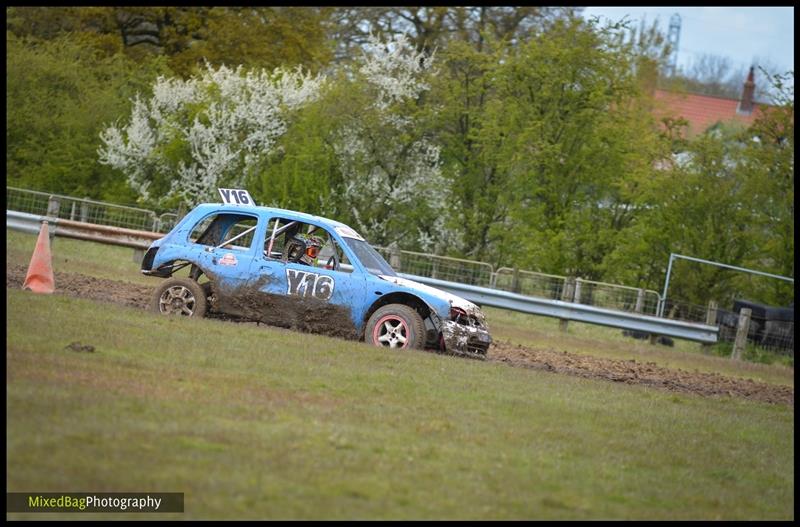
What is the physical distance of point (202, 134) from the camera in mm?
36250

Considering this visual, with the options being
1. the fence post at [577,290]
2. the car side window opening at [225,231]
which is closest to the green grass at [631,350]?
the fence post at [577,290]

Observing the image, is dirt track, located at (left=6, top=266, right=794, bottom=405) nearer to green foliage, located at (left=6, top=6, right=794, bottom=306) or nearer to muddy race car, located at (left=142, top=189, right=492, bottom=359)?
muddy race car, located at (left=142, top=189, right=492, bottom=359)

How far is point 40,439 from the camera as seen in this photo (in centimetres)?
764

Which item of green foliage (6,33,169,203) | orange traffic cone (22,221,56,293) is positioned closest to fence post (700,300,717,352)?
orange traffic cone (22,221,56,293)

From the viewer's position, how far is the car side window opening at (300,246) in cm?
1622

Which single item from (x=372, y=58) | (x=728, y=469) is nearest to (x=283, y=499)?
(x=728, y=469)

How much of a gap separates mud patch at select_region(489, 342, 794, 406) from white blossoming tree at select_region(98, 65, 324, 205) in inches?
686

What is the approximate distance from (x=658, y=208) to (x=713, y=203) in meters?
1.40

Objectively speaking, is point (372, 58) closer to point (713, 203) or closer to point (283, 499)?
point (713, 203)

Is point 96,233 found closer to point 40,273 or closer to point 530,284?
point 530,284

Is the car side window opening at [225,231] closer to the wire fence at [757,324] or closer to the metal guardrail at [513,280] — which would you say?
the metal guardrail at [513,280]

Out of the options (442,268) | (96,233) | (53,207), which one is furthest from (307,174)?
(96,233)

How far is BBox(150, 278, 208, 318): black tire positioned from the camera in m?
16.1

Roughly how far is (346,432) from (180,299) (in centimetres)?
743
